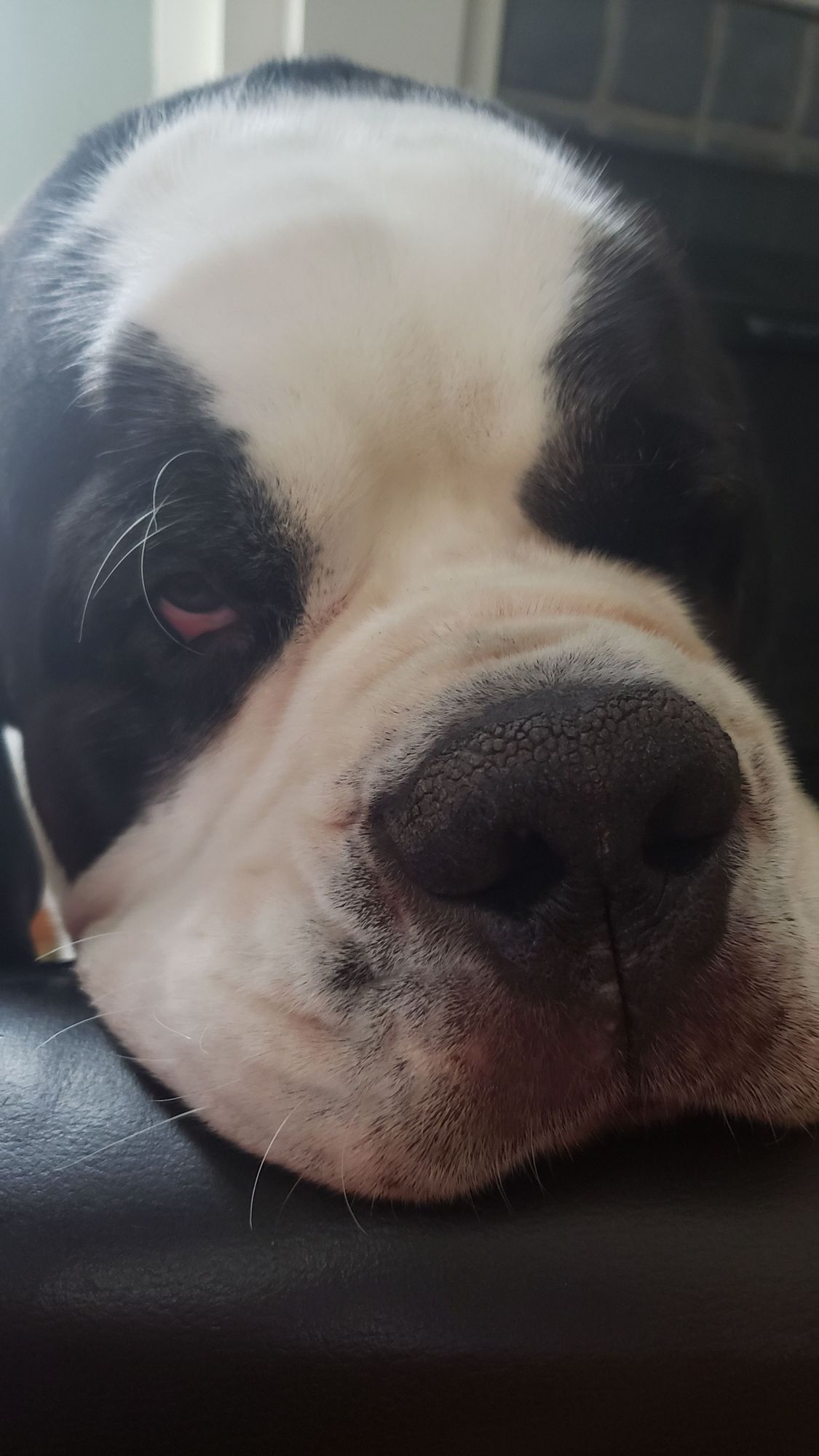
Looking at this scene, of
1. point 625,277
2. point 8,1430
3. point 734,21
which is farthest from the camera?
point 734,21

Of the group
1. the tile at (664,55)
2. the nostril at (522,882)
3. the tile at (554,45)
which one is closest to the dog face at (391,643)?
the nostril at (522,882)

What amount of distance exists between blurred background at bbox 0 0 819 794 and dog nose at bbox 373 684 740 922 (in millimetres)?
1173

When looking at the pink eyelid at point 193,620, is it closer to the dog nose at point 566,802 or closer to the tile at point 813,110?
the dog nose at point 566,802

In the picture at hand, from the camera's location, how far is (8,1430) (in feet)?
1.80

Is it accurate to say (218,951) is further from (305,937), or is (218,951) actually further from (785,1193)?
(785,1193)

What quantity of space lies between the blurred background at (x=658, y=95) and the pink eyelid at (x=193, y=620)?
113 centimetres

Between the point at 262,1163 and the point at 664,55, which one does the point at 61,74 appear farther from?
the point at 262,1163

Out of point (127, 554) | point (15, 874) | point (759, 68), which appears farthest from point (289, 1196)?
point (759, 68)

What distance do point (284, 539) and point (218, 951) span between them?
341mm

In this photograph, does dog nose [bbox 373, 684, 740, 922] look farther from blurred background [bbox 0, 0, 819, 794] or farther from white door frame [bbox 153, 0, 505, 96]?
white door frame [bbox 153, 0, 505, 96]

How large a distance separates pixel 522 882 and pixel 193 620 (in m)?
0.42

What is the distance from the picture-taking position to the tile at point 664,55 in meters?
2.00

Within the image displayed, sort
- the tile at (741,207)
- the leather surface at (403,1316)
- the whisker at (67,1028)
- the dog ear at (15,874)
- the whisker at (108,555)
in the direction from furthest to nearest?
the tile at (741,207), the dog ear at (15,874), the whisker at (108,555), the whisker at (67,1028), the leather surface at (403,1316)

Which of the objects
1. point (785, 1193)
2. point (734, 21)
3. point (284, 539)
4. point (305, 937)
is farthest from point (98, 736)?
point (734, 21)
